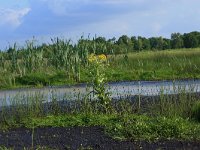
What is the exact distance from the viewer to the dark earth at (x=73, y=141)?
8699mm

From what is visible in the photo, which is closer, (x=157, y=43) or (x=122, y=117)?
(x=122, y=117)

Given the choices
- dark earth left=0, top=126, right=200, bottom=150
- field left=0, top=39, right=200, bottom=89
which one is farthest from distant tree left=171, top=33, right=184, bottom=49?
dark earth left=0, top=126, right=200, bottom=150

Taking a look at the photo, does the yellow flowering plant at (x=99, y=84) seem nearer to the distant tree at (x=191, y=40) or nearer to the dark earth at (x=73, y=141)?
the dark earth at (x=73, y=141)

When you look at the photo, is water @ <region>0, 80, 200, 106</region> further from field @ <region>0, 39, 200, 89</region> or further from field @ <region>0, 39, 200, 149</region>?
field @ <region>0, 39, 200, 89</region>

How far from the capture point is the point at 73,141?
9430 mm

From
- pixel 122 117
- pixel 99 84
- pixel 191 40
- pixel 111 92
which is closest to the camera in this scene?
pixel 122 117

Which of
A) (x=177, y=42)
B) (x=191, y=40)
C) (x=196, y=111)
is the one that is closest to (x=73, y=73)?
(x=196, y=111)

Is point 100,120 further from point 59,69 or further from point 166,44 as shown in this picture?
point 166,44

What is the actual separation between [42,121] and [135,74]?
18.7m

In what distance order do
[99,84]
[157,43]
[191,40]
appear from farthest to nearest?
[157,43] < [191,40] < [99,84]

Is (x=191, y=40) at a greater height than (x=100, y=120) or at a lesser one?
greater

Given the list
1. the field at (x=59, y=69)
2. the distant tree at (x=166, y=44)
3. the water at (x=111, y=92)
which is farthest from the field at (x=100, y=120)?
the distant tree at (x=166, y=44)

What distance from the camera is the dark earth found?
342 inches

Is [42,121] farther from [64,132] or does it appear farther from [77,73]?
[77,73]
